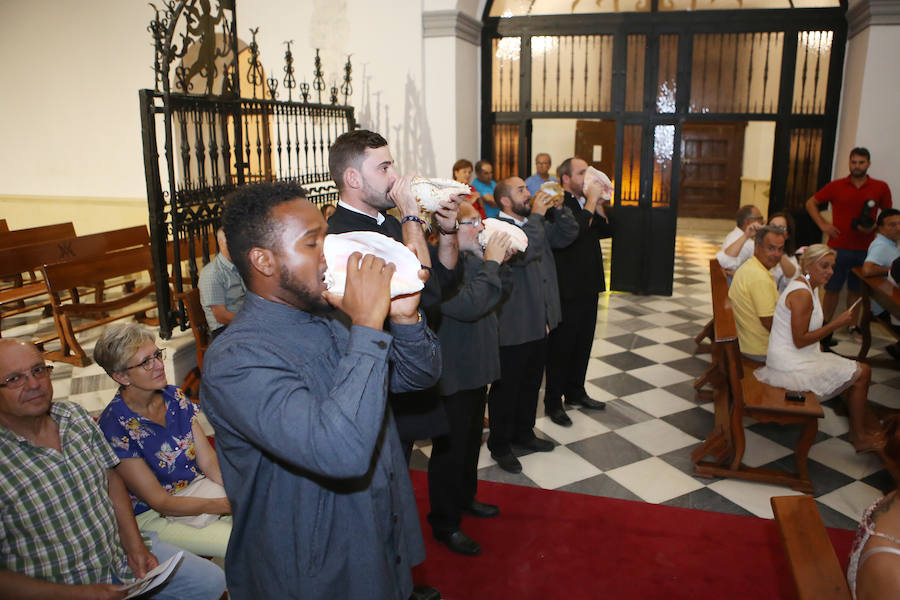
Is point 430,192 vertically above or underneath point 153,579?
above

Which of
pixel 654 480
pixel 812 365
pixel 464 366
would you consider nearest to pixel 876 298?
pixel 812 365

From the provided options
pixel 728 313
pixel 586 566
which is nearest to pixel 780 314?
pixel 728 313

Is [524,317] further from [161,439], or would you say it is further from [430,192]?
[161,439]

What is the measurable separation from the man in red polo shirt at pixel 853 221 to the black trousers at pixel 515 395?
3695 millimetres

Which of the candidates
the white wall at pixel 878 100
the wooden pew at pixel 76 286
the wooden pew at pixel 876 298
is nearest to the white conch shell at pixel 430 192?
the wooden pew at pixel 876 298

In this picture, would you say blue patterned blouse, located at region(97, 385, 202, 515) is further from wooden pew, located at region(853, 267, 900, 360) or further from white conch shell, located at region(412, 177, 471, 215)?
wooden pew, located at region(853, 267, 900, 360)

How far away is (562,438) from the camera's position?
4.01 m

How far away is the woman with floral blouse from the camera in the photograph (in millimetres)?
2227

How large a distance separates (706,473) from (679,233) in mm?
9373

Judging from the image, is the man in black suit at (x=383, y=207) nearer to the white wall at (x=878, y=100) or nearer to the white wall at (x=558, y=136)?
the white wall at (x=878, y=100)

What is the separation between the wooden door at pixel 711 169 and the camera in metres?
13.1

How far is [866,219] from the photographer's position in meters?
5.95

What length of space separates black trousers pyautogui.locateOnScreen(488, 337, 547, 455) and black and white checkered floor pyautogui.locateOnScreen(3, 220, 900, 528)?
0.16 meters

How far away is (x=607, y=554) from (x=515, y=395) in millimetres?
972
